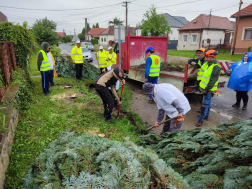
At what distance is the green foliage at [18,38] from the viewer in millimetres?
5684

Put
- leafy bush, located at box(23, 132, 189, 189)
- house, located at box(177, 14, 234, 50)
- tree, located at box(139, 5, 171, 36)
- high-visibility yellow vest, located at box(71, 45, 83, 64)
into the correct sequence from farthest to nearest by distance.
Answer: house, located at box(177, 14, 234, 50), tree, located at box(139, 5, 171, 36), high-visibility yellow vest, located at box(71, 45, 83, 64), leafy bush, located at box(23, 132, 189, 189)

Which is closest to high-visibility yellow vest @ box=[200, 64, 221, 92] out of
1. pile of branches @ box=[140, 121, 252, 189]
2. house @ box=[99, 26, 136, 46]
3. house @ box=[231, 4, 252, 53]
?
pile of branches @ box=[140, 121, 252, 189]

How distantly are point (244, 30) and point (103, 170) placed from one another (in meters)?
23.9

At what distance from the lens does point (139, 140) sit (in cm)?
344

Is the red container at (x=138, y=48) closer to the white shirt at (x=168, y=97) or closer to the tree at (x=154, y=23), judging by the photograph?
the white shirt at (x=168, y=97)

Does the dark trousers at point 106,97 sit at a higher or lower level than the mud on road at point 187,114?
higher

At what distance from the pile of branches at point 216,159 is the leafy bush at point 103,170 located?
15.3 inches

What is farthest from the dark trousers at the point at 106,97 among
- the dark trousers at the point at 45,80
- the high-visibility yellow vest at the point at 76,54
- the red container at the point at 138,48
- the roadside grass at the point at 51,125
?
the red container at the point at 138,48

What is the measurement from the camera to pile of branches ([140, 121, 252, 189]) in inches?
66.8

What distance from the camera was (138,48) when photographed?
26.1 ft

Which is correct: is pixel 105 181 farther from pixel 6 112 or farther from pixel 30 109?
pixel 30 109

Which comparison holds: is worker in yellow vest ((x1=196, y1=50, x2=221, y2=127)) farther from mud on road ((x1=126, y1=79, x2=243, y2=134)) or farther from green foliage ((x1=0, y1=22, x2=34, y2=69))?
green foliage ((x1=0, y1=22, x2=34, y2=69))

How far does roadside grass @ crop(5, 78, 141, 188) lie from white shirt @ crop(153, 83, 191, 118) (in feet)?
2.92

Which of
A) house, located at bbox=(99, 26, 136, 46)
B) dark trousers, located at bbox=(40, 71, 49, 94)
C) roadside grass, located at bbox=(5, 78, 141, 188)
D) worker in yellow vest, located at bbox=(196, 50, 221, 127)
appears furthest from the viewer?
house, located at bbox=(99, 26, 136, 46)
